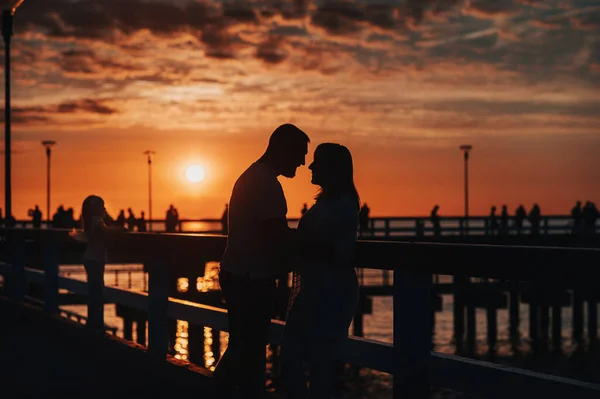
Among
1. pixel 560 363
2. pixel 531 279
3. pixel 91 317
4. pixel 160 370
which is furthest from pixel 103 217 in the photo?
pixel 560 363

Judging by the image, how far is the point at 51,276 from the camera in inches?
427

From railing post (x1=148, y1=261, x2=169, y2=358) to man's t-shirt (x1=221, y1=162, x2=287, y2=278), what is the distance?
238 cm

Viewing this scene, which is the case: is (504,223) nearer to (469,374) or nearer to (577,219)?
(577,219)

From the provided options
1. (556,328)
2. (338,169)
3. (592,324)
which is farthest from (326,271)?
(592,324)

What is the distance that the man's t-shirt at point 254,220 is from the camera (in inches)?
193

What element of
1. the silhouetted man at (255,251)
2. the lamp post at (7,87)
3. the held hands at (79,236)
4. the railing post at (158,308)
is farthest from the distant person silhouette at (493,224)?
the silhouetted man at (255,251)

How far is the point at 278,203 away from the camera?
4.91 meters

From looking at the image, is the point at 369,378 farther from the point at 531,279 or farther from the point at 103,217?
the point at 531,279

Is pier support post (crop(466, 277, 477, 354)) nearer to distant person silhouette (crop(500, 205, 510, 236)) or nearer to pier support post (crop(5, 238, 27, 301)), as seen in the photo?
distant person silhouette (crop(500, 205, 510, 236))

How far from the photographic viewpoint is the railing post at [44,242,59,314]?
1080 centimetres

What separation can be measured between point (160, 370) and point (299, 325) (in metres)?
2.77

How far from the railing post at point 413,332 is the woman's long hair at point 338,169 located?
0.52 metres

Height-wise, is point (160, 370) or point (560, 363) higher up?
point (160, 370)

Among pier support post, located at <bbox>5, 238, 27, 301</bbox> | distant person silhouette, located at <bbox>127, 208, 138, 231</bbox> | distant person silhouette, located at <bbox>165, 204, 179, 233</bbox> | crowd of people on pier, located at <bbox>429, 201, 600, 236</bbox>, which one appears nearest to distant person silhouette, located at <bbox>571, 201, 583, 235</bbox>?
crowd of people on pier, located at <bbox>429, 201, 600, 236</bbox>
